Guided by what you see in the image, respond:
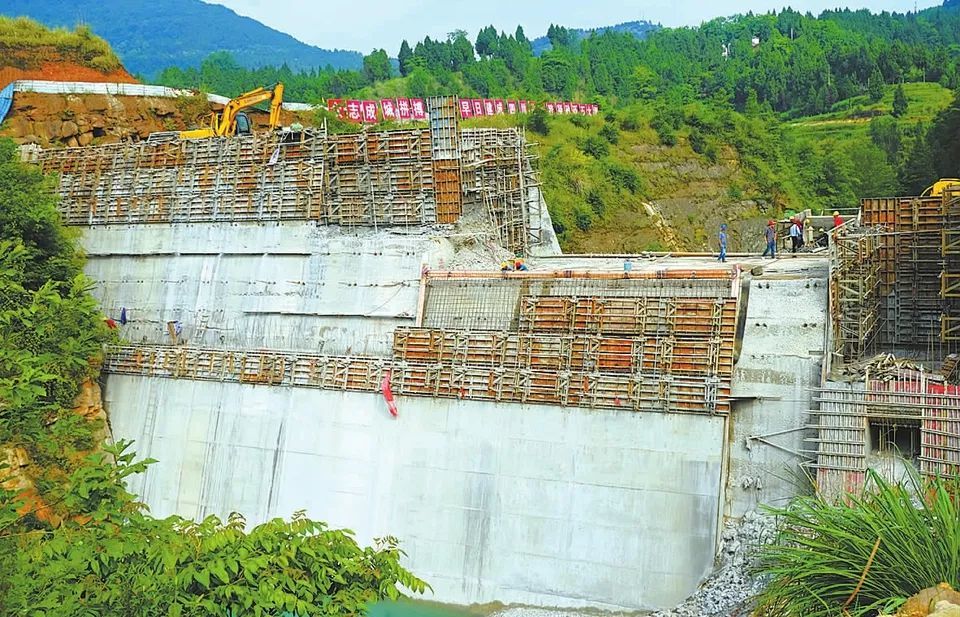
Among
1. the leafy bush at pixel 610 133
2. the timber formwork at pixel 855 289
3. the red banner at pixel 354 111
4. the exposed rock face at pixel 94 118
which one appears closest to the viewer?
the timber formwork at pixel 855 289

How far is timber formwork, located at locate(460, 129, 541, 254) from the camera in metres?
25.3

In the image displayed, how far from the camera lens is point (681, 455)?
58.7 ft

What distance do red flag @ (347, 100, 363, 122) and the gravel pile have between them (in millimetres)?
34880

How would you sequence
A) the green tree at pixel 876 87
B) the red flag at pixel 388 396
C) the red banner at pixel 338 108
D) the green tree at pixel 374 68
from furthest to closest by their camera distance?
the green tree at pixel 374 68, the green tree at pixel 876 87, the red banner at pixel 338 108, the red flag at pixel 388 396

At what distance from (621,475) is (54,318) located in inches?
565

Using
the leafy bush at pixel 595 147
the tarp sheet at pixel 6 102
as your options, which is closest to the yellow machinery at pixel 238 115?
the tarp sheet at pixel 6 102

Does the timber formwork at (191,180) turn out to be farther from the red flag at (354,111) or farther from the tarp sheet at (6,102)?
the red flag at (354,111)

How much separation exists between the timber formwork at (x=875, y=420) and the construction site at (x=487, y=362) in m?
0.04

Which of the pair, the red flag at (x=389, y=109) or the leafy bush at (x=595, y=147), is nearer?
the leafy bush at (x=595, y=147)

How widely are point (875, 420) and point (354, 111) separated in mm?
35706

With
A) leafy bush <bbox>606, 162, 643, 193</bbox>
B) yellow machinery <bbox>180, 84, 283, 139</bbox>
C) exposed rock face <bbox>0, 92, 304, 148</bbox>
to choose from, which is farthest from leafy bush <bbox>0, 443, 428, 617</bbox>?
leafy bush <bbox>606, 162, 643, 193</bbox>

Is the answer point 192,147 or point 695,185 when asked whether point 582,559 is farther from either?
point 695,185

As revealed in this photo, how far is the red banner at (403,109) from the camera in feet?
158

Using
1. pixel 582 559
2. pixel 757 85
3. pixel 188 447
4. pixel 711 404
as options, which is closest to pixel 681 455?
pixel 711 404
